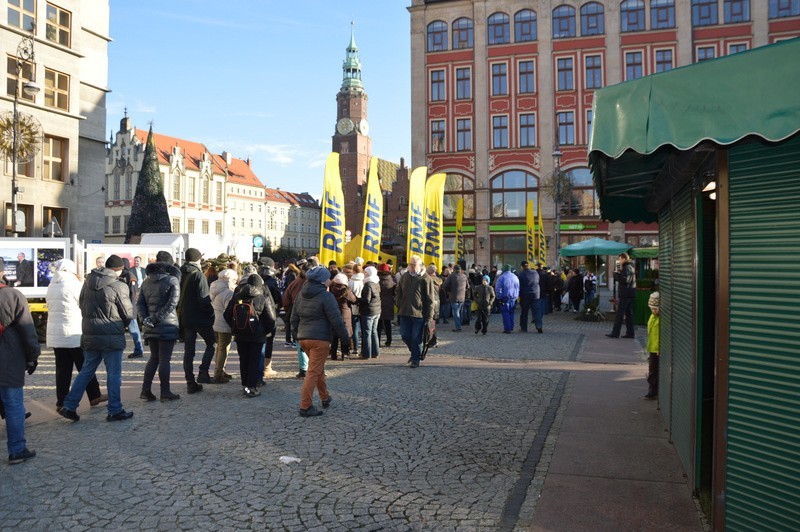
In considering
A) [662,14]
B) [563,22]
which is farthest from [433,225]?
[662,14]

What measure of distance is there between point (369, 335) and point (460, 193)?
33.4 meters

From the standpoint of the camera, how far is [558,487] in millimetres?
4820

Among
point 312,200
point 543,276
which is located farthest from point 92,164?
point 312,200

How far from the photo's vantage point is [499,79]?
1729 inches

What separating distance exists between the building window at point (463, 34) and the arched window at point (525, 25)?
314 centimetres

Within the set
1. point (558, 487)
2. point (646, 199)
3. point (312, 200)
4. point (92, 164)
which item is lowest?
point (558, 487)

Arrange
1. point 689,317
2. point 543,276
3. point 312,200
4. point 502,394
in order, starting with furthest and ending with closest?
point 312,200 < point 543,276 < point 502,394 < point 689,317

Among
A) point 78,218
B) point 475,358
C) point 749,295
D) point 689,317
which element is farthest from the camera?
point 78,218

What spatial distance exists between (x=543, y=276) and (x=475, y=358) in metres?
9.95

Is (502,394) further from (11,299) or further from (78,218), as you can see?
(78,218)

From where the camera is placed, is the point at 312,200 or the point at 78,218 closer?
the point at 78,218

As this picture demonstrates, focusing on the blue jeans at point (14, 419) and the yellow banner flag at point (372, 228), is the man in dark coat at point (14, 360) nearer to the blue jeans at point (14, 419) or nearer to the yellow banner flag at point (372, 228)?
the blue jeans at point (14, 419)

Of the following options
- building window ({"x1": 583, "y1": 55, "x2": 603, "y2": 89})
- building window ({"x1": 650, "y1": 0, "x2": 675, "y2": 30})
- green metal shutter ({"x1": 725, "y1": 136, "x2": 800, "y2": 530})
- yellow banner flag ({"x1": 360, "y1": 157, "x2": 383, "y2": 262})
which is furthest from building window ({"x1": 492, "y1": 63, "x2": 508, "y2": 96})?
green metal shutter ({"x1": 725, "y1": 136, "x2": 800, "y2": 530})

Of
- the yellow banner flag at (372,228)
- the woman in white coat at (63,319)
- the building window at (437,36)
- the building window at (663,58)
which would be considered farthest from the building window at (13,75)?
the building window at (663,58)
